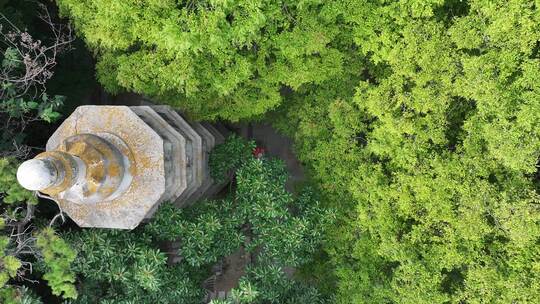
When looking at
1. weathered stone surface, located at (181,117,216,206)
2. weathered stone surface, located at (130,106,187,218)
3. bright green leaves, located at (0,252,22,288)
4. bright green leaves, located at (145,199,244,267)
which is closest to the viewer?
bright green leaves, located at (0,252,22,288)

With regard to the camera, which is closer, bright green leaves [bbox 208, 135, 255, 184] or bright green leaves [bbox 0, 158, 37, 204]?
bright green leaves [bbox 0, 158, 37, 204]

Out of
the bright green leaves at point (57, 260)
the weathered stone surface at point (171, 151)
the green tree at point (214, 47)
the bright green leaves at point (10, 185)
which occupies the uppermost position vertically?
the green tree at point (214, 47)

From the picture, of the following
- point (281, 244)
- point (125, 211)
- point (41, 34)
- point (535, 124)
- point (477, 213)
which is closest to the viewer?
point (535, 124)

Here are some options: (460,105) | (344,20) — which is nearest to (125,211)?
(344,20)

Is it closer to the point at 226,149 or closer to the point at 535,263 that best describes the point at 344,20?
the point at 226,149

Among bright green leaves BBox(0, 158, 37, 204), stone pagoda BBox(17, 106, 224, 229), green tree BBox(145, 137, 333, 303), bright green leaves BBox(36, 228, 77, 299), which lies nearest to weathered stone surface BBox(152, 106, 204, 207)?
stone pagoda BBox(17, 106, 224, 229)

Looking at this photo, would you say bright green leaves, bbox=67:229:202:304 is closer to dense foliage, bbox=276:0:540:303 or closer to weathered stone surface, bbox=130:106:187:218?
weathered stone surface, bbox=130:106:187:218

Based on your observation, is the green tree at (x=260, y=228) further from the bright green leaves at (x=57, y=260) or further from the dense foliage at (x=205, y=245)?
the bright green leaves at (x=57, y=260)

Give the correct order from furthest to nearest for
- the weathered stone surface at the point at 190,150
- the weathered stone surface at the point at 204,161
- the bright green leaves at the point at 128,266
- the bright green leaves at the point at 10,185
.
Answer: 1. the weathered stone surface at the point at 204,161
2. the weathered stone surface at the point at 190,150
3. the bright green leaves at the point at 128,266
4. the bright green leaves at the point at 10,185

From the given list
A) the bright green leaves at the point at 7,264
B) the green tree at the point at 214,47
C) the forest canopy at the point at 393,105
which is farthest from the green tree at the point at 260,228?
the bright green leaves at the point at 7,264
